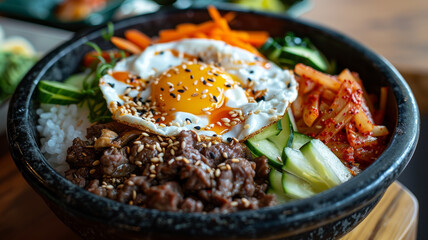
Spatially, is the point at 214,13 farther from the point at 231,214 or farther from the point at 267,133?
the point at 231,214

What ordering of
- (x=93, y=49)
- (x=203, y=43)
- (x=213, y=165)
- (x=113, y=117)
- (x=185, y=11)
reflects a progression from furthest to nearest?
(x=185, y=11)
(x=93, y=49)
(x=203, y=43)
(x=113, y=117)
(x=213, y=165)

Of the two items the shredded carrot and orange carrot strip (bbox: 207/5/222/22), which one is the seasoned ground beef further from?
orange carrot strip (bbox: 207/5/222/22)

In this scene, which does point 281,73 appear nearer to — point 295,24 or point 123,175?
point 295,24

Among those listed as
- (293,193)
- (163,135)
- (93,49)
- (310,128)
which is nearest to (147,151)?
(163,135)

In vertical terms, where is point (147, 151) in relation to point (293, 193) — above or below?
above

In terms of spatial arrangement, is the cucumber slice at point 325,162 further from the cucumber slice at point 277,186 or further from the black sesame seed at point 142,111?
the black sesame seed at point 142,111

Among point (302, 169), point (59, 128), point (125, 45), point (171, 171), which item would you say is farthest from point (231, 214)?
point (125, 45)

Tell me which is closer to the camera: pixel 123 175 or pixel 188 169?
pixel 188 169

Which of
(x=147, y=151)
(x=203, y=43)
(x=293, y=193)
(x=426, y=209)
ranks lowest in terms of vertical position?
(x=426, y=209)
